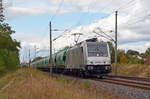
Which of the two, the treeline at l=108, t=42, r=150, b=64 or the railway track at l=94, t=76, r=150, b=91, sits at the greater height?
the treeline at l=108, t=42, r=150, b=64

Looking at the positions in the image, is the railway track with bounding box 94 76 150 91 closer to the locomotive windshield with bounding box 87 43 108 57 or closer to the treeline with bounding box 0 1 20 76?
the locomotive windshield with bounding box 87 43 108 57

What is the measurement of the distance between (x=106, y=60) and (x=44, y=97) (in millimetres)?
15519

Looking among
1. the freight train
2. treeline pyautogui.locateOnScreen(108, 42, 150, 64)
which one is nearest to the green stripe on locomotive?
treeline pyautogui.locateOnScreen(108, 42, 150, 64)

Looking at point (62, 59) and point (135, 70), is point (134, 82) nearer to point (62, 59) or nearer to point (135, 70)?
point (135, 70)

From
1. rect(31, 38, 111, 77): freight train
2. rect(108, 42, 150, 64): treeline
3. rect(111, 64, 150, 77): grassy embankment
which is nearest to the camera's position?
rect(31, 38, 111, 77): freight train

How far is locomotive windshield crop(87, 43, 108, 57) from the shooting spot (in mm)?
25403

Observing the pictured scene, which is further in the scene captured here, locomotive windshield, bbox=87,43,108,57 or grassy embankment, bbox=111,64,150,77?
grassy embankment, bbox=111,64,150,77

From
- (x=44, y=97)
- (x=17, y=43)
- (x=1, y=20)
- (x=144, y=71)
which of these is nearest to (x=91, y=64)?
(x=144, y=71)

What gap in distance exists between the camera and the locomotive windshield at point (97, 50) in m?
25.4

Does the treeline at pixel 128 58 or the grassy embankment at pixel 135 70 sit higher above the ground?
the treeline at pixel 128 58

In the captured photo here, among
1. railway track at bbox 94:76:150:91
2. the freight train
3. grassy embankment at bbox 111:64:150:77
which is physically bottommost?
railway track at bbox 94:76:150:91

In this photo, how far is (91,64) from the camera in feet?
81.3

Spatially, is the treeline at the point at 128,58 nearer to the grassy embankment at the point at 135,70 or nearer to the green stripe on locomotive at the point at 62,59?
the grassy embankment at the point at 135,70

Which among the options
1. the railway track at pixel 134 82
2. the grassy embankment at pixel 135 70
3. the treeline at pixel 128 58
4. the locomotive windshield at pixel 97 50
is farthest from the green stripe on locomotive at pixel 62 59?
the railway track at pixel 134 82
